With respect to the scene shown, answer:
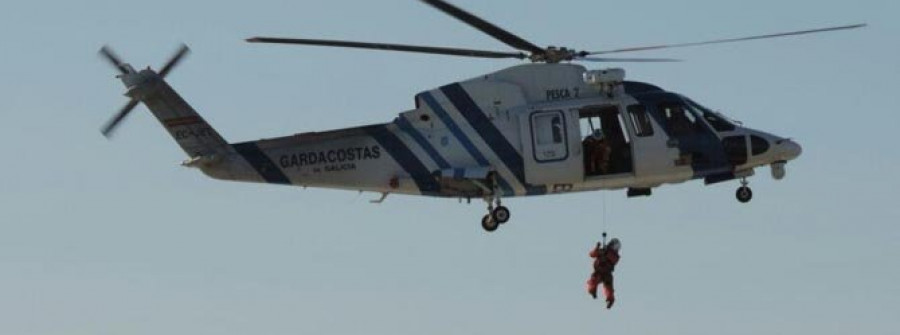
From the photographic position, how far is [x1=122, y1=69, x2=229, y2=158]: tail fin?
26.8 meters

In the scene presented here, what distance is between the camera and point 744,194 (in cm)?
2669

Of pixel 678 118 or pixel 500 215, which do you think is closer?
pixel 500 215

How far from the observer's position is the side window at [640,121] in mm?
26172

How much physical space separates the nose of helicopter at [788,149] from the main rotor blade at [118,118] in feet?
36.4

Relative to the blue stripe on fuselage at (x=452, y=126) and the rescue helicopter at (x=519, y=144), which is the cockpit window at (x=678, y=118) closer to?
the rescue helicopter at (x=519, y=144)

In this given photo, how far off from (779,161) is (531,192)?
440cm

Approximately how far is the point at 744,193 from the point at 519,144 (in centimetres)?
398

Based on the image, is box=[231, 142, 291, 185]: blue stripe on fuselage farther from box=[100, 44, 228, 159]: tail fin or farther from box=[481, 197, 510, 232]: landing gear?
box=[481, 197, 510, 232]: landing gear

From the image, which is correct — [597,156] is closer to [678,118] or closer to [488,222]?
[678,118]

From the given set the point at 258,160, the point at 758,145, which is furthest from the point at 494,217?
the point at 758,145

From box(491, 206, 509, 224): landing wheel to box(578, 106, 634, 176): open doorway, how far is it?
4.91ft

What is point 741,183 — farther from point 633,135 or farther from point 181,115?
point 181,115

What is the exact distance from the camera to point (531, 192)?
26172 mm

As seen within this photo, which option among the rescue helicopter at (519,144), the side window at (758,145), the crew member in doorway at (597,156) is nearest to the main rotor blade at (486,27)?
the rescue helicopter at (519,144)
